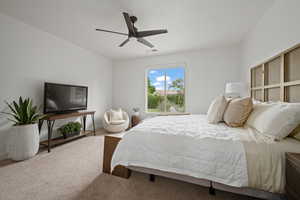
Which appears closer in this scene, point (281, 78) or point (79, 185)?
point (79, 185)

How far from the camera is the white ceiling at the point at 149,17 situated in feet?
6.07

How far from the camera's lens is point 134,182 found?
155cm

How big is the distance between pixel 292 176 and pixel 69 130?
11.8ft

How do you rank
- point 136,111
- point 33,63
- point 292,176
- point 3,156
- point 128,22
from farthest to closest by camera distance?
point 136,111 < point 33,63 < point 3,156 < point 128,22 < point 292,176

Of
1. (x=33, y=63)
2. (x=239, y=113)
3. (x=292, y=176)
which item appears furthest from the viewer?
(x=33, y=63)

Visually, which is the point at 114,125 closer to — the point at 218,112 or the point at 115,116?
the point at 115,116

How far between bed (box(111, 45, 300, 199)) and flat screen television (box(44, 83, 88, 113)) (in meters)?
2.19

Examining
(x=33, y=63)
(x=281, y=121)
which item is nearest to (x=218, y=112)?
(x=281, y=121)

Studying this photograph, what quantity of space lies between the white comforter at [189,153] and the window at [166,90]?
2894 mm

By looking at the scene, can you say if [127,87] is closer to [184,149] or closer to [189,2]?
[189,2]

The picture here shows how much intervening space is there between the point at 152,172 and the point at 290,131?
1458mm

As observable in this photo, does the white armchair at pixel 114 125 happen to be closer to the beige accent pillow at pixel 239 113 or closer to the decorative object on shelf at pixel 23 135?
the decorative object on shelf at pixel 23 135

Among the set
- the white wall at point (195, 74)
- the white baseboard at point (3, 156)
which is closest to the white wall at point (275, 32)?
the white wall at point (195, 74)

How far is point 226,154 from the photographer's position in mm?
1079
